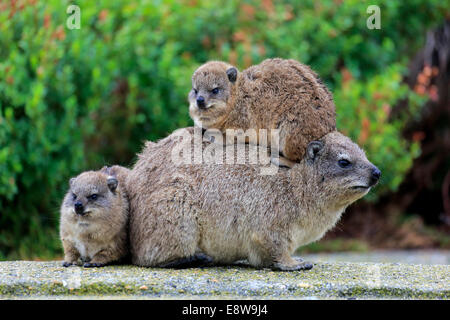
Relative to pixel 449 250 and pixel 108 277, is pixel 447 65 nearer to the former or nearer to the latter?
pixel 449 250

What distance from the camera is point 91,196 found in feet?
26.1

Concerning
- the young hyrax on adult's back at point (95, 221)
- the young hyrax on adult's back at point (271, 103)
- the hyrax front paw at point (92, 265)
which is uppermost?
the young hyrax on adult's back at point (271, 103)

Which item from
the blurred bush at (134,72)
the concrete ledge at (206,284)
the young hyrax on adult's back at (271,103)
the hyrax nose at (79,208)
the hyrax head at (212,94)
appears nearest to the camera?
the concrete ledge at (206,284)

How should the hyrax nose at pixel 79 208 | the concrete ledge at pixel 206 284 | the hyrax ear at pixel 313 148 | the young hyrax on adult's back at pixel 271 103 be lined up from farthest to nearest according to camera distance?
the young hyrax on adult's back at pixel 271 103, the hyrax ear at pixel 313 148, the hyrax nose at pixel 79 208, the concrete ledge at pixel 206 284

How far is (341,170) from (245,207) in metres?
1.17

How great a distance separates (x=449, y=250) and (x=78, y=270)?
388 inches

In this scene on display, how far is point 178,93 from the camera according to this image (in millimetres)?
13586

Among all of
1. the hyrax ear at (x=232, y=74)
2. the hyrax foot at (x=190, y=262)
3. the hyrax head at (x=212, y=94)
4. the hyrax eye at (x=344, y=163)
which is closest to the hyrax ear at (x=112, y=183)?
the hyrax foot at (x=190, y=262)

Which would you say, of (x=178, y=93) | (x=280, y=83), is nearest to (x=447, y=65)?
(x=178, y=93)

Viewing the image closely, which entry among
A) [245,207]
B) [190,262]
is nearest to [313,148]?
[245,207]

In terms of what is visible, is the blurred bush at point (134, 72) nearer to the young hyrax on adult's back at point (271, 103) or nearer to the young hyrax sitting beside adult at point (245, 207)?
the young hyrax on adult's back at point (271, 103)

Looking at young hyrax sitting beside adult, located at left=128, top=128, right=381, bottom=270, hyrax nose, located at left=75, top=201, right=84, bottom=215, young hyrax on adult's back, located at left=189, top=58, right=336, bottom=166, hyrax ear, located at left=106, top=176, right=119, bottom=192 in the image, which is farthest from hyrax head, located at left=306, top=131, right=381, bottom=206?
hyrax nose, located at left=75, top=201, right=84, bottom=215

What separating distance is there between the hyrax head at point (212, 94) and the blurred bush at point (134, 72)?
3.30 m

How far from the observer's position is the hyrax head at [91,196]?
784 cm
